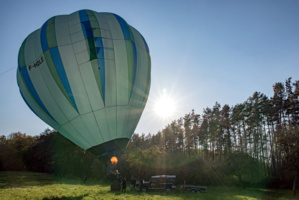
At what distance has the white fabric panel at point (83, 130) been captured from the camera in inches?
425

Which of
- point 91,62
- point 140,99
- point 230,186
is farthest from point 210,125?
point 91,62

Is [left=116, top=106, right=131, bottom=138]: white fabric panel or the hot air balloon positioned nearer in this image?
the hot air balloon

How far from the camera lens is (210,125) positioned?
44.0 meters

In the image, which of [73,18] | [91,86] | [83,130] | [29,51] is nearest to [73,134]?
[83,130]

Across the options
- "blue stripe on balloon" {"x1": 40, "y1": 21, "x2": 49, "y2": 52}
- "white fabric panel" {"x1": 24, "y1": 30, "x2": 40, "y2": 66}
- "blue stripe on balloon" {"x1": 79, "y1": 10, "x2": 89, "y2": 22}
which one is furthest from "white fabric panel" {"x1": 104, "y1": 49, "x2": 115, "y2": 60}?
"white fabric panel" {"x1": 24, "y1": 30, "x2": 40, "y2": 66}

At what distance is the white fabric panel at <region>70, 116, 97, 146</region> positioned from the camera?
10805 millimetres

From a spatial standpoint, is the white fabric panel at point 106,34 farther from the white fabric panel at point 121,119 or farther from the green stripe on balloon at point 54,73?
the white fabric panel at point 121,119

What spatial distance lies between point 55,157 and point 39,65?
27587 millimetres

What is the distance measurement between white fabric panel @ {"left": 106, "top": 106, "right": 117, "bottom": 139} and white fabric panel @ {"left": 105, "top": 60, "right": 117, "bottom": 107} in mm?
293

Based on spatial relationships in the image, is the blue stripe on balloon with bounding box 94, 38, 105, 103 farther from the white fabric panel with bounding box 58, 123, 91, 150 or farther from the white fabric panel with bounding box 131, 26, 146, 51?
the white fabric panel with bounding box 131, 26, 146, 51

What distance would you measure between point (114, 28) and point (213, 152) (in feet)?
136

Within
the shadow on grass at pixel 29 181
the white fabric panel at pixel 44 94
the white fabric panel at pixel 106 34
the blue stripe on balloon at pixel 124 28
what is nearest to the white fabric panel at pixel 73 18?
the white fabric panel at pixel 106 34

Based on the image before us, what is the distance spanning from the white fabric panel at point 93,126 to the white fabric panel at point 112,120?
22.7 inches

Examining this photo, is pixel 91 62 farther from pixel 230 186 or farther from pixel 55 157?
pixel 55 157
